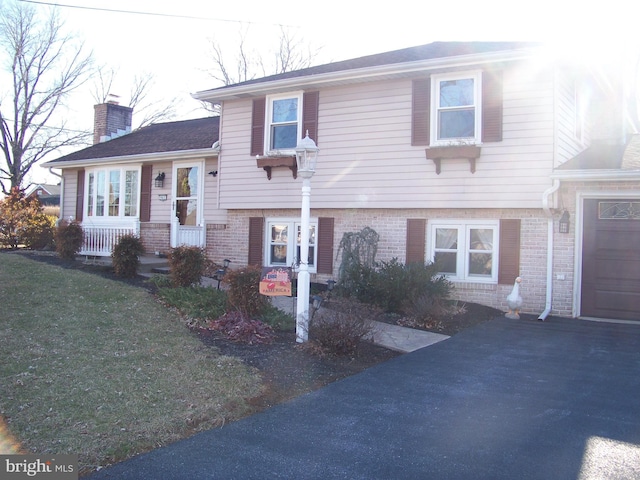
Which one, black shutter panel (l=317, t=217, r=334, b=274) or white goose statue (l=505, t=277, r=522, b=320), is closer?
white goose statue (l=505, t=277, r=522, b=320)

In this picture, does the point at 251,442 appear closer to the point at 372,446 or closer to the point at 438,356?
the point at 372,446

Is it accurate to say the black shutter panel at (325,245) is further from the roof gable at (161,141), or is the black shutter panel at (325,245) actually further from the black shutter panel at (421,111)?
the roof gable at (161,141)

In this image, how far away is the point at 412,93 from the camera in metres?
11.6

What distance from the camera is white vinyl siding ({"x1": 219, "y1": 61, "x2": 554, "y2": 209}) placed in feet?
34.5

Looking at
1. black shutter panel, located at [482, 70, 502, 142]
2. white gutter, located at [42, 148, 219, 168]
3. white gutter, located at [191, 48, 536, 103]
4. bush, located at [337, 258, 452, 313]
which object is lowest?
bush, located at [337, 258, 452, 313]

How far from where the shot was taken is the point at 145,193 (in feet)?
54.2

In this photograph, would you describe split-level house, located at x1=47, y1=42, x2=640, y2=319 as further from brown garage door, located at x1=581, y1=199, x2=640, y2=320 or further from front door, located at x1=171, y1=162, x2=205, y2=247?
front door, located at x1=171, y1=162, x2=205, y2=247

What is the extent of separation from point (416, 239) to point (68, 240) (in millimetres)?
8355

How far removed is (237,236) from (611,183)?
863 centimetres

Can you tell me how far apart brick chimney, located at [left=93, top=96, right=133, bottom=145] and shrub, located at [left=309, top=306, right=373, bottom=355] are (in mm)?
15776

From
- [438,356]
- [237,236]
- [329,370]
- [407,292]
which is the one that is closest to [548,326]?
[407,292]

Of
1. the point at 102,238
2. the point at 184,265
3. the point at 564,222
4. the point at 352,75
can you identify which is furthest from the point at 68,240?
the point at 564,222

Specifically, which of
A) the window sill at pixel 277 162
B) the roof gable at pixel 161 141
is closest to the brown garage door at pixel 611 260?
the window sill at pixel 277 162

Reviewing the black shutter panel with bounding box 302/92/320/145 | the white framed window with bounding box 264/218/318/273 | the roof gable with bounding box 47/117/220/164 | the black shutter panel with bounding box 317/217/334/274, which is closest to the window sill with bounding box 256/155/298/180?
the black shutter panel with bounding box 302/92/320/145
